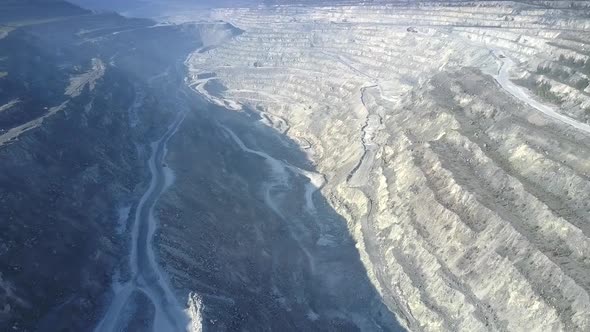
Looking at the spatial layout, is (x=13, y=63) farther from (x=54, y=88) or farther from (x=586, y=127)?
(x=586, y=127)

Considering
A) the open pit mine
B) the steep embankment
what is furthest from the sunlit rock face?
the steep embankment

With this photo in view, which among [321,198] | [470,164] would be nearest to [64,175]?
[321,198]

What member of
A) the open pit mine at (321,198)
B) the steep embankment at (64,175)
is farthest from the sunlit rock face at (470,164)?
the steep embankment at (64,175)

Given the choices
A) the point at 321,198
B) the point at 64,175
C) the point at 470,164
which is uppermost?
the point at 470,164

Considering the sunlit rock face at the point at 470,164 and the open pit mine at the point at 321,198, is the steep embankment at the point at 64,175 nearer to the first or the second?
the open pit mine at the point at 321,198

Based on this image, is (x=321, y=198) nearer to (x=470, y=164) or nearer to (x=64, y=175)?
(x=470, y=164)

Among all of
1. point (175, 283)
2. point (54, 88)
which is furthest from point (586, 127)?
point (54, 88)

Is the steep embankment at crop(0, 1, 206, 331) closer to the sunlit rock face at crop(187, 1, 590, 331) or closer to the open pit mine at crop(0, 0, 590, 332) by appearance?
the open pit mine at crop(0, 0, 590, 332)

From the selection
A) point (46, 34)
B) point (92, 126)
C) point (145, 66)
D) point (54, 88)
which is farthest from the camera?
point (145, 66)
